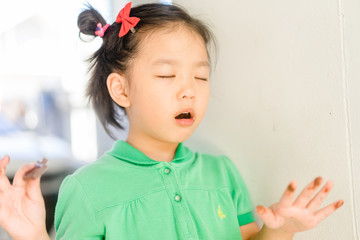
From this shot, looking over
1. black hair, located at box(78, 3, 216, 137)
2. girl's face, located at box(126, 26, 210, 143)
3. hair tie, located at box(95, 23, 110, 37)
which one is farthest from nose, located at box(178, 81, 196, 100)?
hair tie, located at box(95, 23, 110, 37)

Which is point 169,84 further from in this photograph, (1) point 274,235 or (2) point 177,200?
(1) point 274,235

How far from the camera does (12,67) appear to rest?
5.17 ft

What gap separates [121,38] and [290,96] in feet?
1.50

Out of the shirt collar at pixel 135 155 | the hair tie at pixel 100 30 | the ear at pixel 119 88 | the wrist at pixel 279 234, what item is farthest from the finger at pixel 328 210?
the hair tie at pixel 100 30

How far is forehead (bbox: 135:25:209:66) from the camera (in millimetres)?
949

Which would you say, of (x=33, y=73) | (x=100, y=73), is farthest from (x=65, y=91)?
(x=100, y=73)

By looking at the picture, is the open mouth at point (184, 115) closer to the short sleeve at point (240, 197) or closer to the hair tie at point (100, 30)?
the short sleeve at point (240, 197)

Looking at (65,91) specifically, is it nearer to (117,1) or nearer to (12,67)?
(12,67)

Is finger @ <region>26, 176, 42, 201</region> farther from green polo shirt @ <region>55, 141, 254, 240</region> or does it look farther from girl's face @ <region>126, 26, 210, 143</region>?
girl's face @ <region>126, 26, 210, 143</region>

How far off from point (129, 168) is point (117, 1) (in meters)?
0.70

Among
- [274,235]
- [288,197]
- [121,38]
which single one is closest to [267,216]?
[288,197]

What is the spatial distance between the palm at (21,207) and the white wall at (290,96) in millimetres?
532

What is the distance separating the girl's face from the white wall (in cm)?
12

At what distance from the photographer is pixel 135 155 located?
996mm
